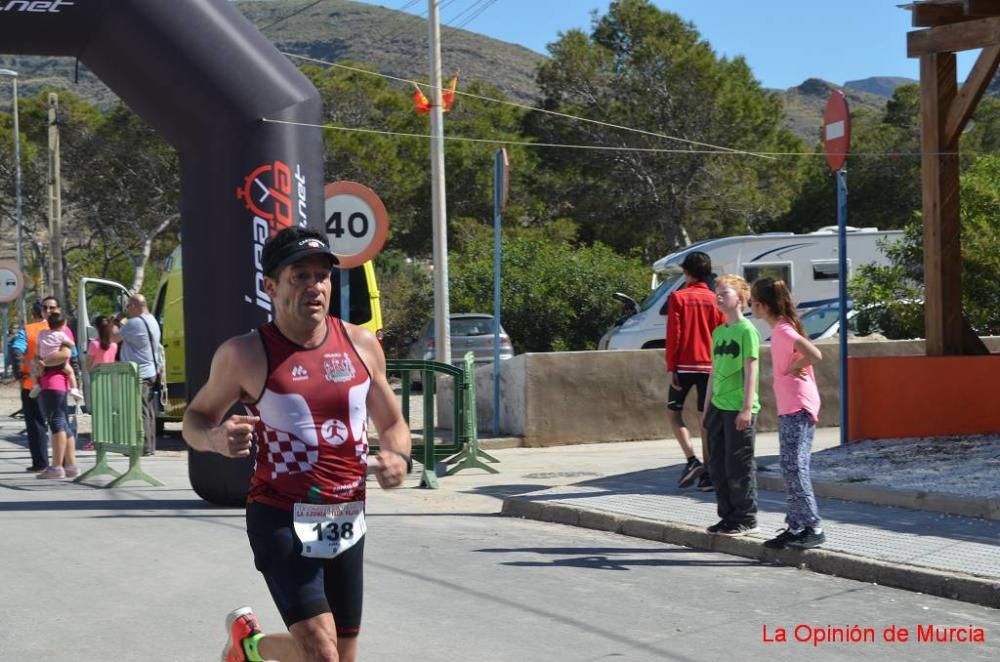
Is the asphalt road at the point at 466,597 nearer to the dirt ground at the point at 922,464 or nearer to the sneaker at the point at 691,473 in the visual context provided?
the sneaker at the point at 691,473

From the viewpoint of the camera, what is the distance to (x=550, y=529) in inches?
388

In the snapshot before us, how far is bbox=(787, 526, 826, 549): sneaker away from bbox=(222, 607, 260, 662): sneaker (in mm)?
4401

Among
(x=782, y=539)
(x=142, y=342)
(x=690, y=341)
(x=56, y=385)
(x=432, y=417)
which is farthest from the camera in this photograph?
(x=142, y=342)

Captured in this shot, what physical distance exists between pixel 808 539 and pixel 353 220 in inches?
220

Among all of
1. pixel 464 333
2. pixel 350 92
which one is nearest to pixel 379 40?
pixel 350 92

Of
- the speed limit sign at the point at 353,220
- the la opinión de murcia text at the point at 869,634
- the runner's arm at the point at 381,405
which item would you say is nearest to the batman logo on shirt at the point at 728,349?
the la opinión de murcia text at the point at 869,634

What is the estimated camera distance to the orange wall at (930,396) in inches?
477

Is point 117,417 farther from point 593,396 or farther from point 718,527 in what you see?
point 718,527

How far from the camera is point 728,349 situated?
8.79 metres

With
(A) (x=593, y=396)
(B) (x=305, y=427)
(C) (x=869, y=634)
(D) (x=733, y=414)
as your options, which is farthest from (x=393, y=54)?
(B) (x=305, y=427)

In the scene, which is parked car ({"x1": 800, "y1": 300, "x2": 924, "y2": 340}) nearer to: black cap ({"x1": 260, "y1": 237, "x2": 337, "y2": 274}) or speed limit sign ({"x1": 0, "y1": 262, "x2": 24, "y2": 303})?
black cap ({"x1": 260, "y1": 237, "x2": 337, "y2": 274})

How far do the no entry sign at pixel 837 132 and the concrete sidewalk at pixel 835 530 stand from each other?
2.77 metres

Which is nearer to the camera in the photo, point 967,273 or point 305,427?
point 305,427

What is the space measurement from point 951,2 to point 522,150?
37545mm
